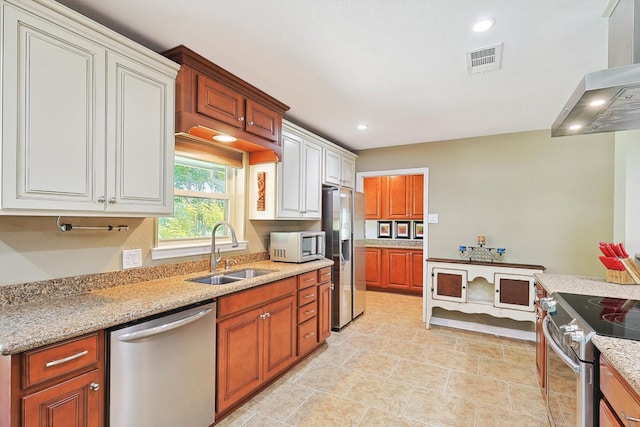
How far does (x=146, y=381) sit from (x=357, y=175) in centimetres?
382

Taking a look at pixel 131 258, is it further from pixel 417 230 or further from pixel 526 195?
pixel 417 230

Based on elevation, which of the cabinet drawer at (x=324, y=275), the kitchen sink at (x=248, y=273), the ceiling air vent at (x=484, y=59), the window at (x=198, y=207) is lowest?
the cabinet drawer at (x=324, y=275)

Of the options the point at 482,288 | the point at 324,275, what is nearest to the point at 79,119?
the point at 324,275

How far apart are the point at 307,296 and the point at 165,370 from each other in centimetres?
146

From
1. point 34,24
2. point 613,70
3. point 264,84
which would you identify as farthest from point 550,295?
point 34,24

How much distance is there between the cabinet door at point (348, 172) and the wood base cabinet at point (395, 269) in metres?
1.74

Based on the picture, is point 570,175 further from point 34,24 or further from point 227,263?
point 34,24

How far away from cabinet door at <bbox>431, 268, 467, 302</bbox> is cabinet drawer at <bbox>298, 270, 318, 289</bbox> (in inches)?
66.2

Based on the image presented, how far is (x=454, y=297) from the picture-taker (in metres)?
3.75

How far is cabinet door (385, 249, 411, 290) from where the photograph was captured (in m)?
5.56

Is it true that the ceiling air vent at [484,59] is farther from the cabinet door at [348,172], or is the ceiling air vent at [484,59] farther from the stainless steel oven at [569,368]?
the cabinet door at [348,172]

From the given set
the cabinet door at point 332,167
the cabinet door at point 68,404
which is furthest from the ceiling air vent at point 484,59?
the cabinet door at point 68,404

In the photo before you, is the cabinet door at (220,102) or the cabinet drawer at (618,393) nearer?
the cabinet drawer at (618,393)

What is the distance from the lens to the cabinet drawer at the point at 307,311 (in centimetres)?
280
